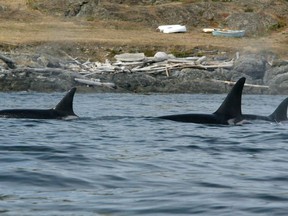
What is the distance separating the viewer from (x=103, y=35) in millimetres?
56562

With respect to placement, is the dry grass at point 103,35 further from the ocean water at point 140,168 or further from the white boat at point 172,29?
the ocean water at point 140,168

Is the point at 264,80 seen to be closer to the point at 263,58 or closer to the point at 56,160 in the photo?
the point at 263,58

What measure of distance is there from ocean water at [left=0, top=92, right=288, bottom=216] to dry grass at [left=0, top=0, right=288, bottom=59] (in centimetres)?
3223

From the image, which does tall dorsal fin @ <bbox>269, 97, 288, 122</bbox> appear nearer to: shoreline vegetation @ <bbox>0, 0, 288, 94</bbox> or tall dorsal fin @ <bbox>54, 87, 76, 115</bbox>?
tall dorsal fin @ <bbox>54, 87, 76, 115</bbox>

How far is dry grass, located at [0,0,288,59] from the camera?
53.4 metres

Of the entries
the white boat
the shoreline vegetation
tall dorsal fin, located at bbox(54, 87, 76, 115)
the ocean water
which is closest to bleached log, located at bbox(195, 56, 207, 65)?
the shoreline vegetation

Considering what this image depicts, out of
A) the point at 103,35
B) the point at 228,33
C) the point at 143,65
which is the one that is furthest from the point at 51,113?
the point at 228,33

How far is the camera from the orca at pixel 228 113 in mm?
19375

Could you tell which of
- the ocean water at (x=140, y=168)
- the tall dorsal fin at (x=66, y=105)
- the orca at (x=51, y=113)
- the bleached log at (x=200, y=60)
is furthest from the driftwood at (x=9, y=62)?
the tall dorsal fin at (x=66, y=105)

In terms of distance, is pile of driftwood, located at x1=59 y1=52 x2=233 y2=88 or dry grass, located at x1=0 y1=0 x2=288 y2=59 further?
dry grass, located at x1=0 y1=0 x2=288 y2=59

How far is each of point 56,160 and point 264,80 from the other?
32.7 metres

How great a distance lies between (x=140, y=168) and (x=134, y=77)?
31.2 m

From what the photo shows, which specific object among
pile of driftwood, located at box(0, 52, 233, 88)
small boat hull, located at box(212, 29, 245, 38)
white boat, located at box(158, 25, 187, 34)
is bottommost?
pile of driftwood, located at box(0, 52, 233, 88)

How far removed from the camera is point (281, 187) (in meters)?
11.0
